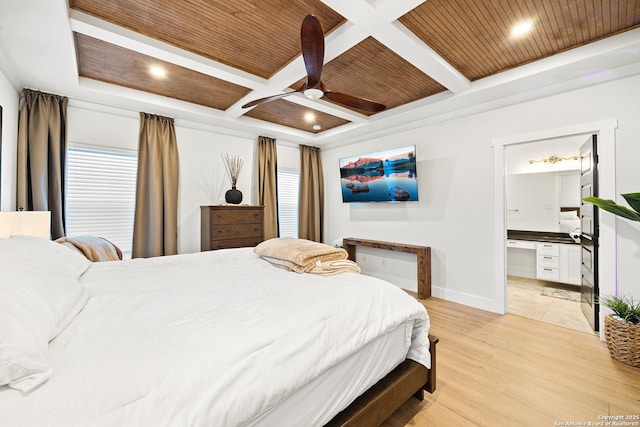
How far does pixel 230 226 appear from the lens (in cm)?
386

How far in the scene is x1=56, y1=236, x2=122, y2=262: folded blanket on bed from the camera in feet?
8.39

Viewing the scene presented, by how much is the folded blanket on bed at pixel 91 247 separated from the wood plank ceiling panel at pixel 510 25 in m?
3.38

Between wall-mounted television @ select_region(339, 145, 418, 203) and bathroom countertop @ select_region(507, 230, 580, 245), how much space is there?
2.43 meters

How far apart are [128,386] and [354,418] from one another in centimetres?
99

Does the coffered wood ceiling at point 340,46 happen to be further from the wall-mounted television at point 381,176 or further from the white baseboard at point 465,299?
the white baseboard at point 465,299

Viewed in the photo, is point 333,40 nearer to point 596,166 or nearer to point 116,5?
point 116,5

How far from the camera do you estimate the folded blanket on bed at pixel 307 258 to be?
6.43ft

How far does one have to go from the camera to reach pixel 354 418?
50.9 inches

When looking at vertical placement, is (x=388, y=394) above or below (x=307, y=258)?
below

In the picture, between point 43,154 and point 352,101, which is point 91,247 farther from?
point 352,101

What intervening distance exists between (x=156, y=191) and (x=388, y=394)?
349 cm

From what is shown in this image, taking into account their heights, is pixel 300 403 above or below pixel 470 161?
below

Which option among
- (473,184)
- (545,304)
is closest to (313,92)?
(473,184)

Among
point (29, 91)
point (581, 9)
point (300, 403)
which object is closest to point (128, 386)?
point (300, 403)
